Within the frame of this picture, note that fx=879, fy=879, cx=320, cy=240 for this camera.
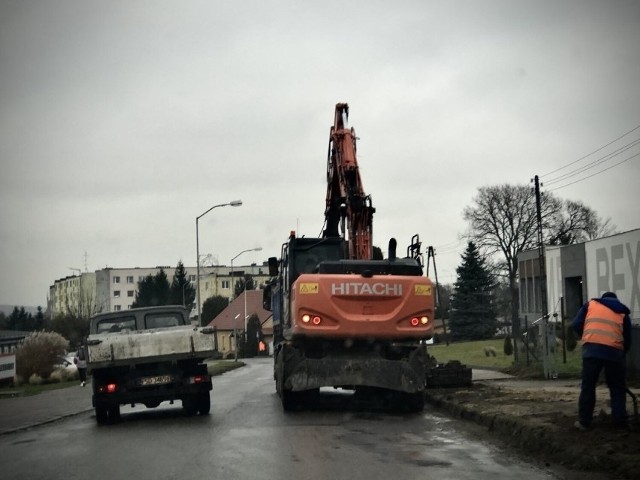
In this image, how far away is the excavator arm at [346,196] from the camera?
2048 centimetres

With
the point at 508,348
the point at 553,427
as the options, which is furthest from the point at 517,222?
the point at 553,427

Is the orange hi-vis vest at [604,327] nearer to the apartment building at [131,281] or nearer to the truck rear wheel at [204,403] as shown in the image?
the truck rear wheel at [204,403]

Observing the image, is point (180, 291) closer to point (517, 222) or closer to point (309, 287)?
point (517, 222)

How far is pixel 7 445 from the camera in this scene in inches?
541

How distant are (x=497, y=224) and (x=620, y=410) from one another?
6439 centimetres

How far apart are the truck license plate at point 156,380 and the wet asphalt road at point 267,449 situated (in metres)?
0.72

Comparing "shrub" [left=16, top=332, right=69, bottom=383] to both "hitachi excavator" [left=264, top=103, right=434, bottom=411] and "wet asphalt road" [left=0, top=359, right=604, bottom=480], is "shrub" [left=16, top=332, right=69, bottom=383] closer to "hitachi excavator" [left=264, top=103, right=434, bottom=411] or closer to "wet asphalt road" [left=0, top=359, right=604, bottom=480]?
"wet asphalt road" [left=0, top=359, right=604, bottom=480]

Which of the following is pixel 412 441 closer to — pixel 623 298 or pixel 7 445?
pixel 7 445

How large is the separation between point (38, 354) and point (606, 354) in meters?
37.4

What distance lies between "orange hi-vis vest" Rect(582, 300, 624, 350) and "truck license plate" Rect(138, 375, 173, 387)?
8284mm

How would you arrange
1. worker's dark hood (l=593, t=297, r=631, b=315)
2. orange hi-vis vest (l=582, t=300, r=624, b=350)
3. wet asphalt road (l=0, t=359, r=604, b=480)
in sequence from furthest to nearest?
1. worker's dark hood (l=593, t=297, r=631, b=315)
2. orange hi-vis vest (l=582, t=300, r=624, b=350)
3. wet asphalt road (l=0, t=359, r=604, b=480)

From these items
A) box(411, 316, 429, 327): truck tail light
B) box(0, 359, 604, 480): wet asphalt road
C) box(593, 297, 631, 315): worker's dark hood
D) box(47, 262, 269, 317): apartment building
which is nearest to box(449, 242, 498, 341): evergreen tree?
box(0, 359, 604, 480): wet asphalt road

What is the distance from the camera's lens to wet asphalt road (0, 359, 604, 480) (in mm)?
9547

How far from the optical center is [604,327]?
36.0ft
